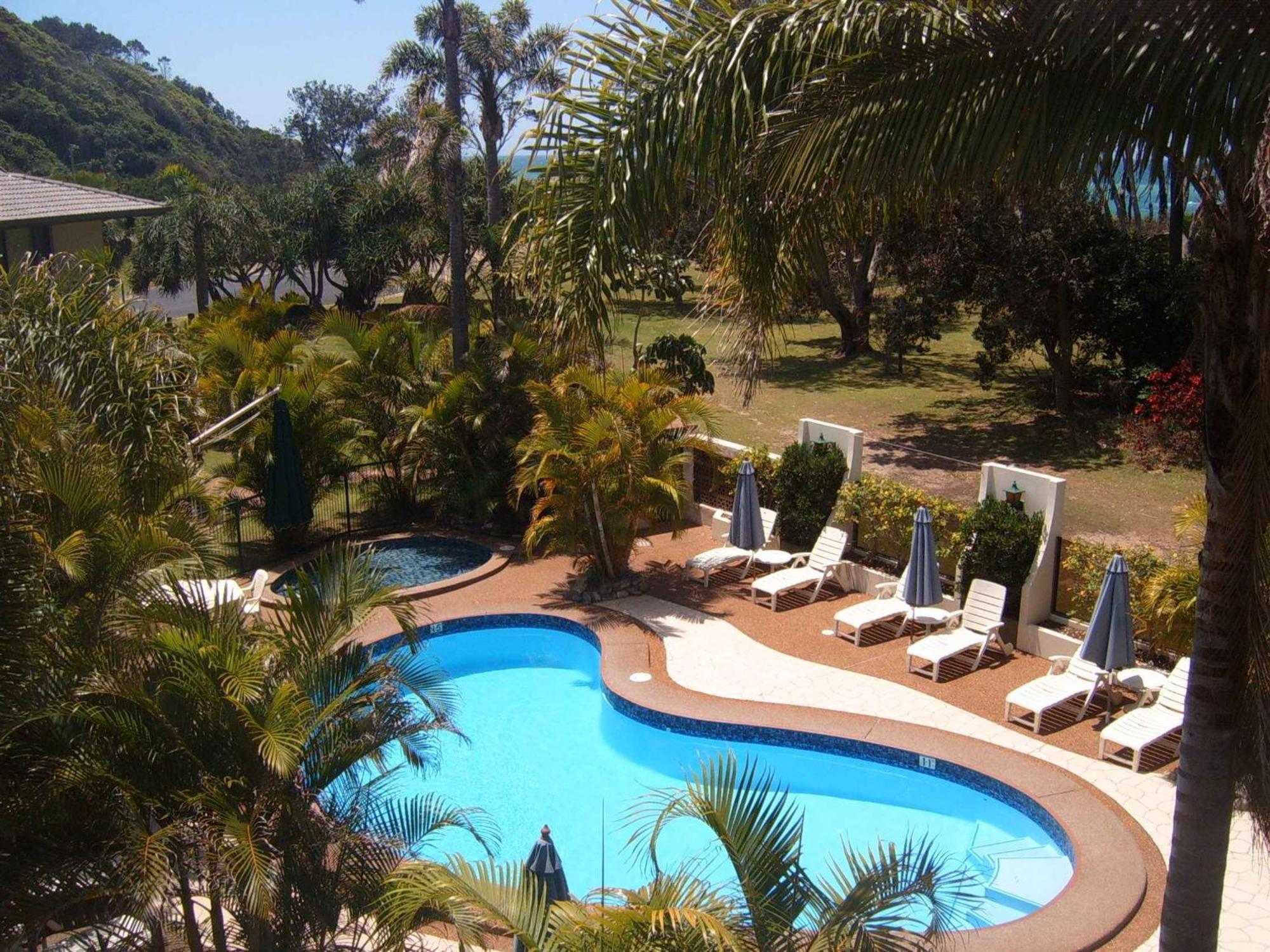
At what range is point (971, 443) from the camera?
73.9 feet

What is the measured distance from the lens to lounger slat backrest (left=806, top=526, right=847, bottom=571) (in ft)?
47.7

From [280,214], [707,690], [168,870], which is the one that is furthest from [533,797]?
[280,214]

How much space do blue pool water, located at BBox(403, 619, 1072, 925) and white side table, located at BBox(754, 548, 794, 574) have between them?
9.76 ft

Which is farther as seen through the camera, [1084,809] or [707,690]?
[707,690]

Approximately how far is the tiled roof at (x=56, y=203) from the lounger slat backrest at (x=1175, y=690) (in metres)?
21.5

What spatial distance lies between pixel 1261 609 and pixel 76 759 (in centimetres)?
569

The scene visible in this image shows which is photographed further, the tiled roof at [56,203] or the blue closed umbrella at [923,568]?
the tiled roof at [56,203]

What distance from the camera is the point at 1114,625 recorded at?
424 inches

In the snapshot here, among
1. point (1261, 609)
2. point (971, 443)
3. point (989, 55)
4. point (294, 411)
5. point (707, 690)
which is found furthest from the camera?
point (971, 443)

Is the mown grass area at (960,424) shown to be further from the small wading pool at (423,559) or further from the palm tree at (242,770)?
the palm tree at (242,770)

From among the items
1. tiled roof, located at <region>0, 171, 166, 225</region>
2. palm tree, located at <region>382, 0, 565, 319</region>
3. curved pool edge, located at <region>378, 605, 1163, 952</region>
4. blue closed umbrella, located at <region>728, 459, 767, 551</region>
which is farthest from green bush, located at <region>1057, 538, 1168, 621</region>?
palm tree, located at <region>382, 0, 565, 319</region>

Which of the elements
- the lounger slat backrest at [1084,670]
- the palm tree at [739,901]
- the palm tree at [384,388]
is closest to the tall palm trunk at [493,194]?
the palm tree at [384,388]

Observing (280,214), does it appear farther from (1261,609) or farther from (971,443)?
(1261,609)

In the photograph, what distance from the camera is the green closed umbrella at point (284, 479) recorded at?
15.4m
